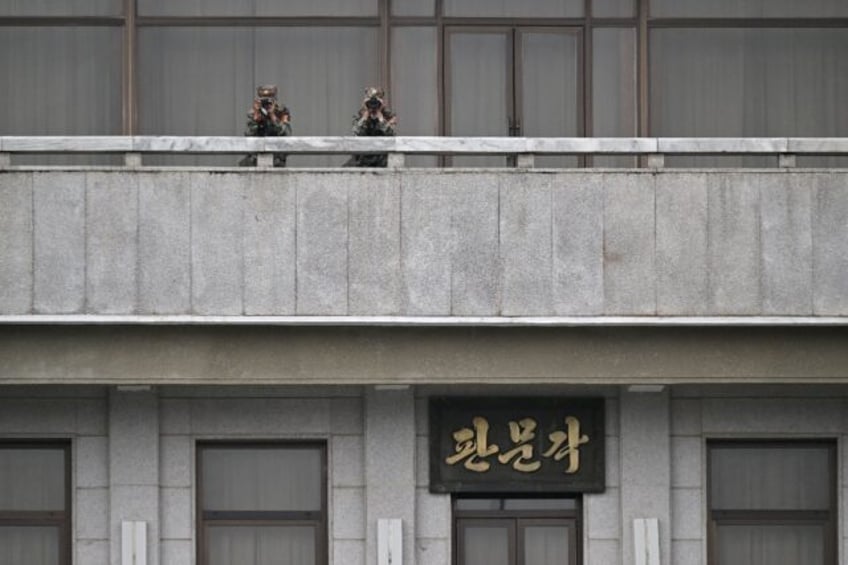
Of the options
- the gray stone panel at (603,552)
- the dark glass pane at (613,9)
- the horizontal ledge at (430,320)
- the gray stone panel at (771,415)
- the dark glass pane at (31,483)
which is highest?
the dark glass pane at (613,9)

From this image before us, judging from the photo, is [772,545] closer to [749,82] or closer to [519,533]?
[519,533]

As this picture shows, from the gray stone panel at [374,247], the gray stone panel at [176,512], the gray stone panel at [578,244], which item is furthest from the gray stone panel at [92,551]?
the gray stone panel at [578,244]

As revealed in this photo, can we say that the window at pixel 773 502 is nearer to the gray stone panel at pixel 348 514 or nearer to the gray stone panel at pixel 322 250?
the gray stone panel at pixel 348 514

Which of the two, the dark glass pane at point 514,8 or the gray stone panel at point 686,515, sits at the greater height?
the dark glass pane at point 514,8

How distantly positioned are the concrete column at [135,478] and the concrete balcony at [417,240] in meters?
1.79

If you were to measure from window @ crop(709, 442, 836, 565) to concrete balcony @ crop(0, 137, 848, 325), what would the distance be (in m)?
2.25

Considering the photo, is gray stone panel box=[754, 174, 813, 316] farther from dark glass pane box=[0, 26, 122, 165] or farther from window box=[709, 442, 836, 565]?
dark glass pane box=[0, 26, 122, 165]

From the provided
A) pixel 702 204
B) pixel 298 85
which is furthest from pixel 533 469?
pixel 298 85

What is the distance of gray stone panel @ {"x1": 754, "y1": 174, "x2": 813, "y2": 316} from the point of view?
23.9m

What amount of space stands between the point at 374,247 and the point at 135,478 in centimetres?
375

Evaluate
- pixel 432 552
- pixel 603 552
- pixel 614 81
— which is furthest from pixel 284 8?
pixel 603 552

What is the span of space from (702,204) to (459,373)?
307 cm

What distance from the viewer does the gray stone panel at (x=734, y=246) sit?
939 inches

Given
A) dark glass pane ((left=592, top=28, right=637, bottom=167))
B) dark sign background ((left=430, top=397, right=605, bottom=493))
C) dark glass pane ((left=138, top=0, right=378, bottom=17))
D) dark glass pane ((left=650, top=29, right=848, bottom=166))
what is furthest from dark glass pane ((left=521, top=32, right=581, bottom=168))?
dark sign background ((left=430, top=397, right=605, bottom=493))
